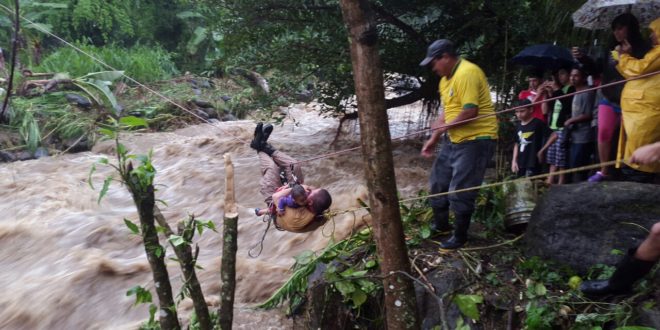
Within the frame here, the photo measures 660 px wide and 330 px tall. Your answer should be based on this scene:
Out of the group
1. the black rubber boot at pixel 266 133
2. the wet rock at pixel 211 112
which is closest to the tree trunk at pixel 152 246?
the black rubber boot at pixel 266 133

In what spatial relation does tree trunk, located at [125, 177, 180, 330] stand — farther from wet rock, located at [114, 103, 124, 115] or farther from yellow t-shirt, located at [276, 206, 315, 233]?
wet rock, located at [114, 103, 124, 115]

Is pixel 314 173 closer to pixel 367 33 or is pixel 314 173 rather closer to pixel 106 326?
pixel 106 326

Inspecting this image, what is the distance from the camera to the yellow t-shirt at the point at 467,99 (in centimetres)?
356

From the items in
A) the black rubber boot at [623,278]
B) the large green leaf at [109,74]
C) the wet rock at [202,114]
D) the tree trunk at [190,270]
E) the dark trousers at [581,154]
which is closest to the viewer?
the tree trunk at [190,270]

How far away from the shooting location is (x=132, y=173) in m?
2.35

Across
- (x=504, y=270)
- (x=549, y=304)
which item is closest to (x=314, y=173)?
(x=504, y=270)

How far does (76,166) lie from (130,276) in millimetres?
4929

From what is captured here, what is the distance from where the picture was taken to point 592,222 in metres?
3.39

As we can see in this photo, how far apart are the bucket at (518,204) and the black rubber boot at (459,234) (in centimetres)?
48

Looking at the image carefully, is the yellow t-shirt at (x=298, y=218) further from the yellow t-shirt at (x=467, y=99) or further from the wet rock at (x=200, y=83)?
the wet rock at (x=200, y=83)

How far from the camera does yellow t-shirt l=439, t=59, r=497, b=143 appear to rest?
3.56 m

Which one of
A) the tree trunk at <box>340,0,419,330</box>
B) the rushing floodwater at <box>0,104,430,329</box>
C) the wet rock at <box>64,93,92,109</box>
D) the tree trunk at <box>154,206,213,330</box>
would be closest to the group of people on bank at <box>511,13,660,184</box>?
the tree trunk at <box>340,0,419,330</box>

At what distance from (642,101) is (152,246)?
3.27 m

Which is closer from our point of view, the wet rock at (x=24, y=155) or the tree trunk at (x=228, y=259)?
the tree trunk at (x=228, y=259)
